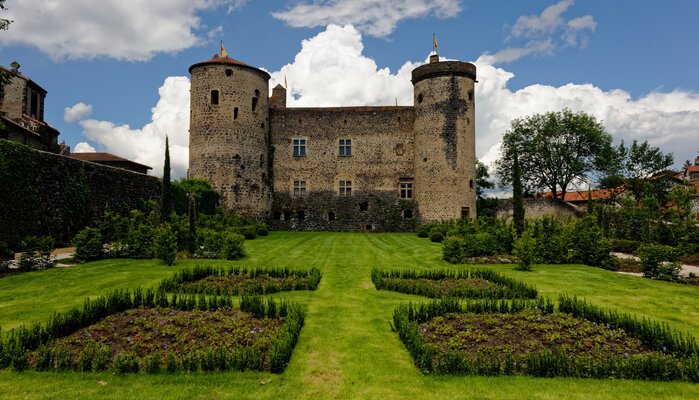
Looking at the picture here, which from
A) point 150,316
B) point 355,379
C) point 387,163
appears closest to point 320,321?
point 355,379

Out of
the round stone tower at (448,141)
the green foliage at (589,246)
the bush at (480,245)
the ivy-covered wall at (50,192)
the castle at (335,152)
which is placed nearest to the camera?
the ivy-covered wall at (50,192)

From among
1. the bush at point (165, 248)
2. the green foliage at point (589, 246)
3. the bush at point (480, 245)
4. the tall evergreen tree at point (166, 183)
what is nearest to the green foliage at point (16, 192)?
the tall evergreen tree at point (166, 183)

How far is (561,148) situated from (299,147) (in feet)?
88.2

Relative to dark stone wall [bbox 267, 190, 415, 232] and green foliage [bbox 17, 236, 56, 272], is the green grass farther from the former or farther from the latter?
dark stone wall [bbox 267, 190, 415, 232]

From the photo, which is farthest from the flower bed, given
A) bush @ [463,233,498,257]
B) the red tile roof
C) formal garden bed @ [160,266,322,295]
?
the red tile roof

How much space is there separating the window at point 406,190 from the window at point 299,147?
9.31m

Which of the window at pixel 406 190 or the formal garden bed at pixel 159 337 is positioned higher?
the window at pixel 406 190

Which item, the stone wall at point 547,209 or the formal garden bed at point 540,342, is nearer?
the formal garden bed at point 540,342

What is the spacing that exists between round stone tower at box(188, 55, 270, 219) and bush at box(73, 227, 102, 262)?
17.2 m

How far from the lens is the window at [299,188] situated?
115 ft

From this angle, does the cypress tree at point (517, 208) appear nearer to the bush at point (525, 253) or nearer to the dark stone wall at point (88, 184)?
the bush at point (525, 253)

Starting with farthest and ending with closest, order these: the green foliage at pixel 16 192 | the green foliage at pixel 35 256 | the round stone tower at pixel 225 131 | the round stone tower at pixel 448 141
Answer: the round stone tower at pixel 448 141 < the round stone tower at pixel 225 131 < the green foliage at pixel 16 192 < the green foliage at pixel 35 256

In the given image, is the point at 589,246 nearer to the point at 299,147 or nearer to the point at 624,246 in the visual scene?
the point at 624,246

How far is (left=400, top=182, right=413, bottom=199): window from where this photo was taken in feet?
114
